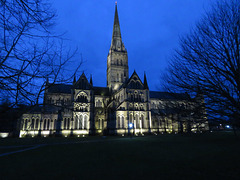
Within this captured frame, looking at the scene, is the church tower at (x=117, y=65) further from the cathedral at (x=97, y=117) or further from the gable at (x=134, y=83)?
the gable at (x=134, y=83)

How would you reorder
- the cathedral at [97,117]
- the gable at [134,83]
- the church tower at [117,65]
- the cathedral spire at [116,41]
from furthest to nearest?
1. the cathedral spire at [116,41]
2. the church tower at [117,65]
3. the gable at [134,83]
4. the cathedral at [97,117]

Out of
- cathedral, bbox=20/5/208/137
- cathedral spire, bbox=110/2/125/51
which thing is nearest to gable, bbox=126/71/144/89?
cathedral, bbox=20/5/208/137

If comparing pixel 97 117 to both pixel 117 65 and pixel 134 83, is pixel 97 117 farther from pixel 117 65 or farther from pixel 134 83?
pixel 117 65

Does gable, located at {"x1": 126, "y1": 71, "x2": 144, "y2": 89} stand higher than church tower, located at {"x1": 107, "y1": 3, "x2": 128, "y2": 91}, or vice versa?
church tower, located at {"x1": 107, "y1": 3, "x2": 128, "y2": 91}

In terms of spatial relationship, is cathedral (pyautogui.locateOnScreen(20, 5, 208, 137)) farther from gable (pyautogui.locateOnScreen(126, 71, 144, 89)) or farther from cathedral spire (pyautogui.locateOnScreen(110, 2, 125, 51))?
cathedral spire (pyautogui.locateOnScreen(110, 2, 125, 51))

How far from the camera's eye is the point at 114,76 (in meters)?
52.9

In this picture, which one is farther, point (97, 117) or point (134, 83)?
point (97, 117)

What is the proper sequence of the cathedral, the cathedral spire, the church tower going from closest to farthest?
the cathedral, the church tower, the cathedral spire

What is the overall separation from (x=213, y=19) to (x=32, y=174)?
11140 mm

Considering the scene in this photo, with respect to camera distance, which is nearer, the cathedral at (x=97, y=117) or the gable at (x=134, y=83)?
the cathedral at (x=97, y=117)

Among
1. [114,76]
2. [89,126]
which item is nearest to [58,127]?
[89,126]

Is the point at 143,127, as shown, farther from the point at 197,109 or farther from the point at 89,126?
the point at 197,109

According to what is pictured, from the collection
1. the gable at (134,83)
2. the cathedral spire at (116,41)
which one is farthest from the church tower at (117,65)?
the gable at (134,83)

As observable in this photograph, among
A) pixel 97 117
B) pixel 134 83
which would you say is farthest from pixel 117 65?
pixel 97 117
